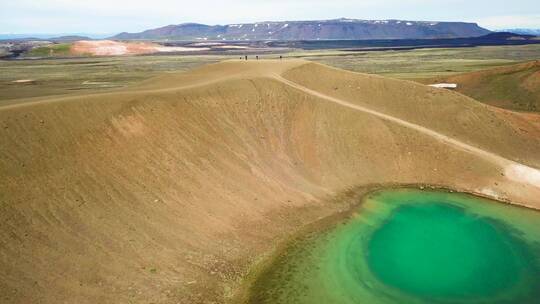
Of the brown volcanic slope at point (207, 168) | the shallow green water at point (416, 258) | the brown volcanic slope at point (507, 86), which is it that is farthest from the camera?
the brown volcanic slope at point (507, 86)

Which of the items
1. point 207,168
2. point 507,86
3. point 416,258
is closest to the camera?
point 416,258

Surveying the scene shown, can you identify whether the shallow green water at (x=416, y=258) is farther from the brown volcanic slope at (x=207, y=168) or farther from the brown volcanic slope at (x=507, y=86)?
the brown volcanic slope at (x=507, y=86)

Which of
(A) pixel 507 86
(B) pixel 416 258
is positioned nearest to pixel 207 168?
(B) pixel 416 258

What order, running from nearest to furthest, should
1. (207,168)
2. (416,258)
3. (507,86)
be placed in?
(416,258)
(207,168)
(507,86)

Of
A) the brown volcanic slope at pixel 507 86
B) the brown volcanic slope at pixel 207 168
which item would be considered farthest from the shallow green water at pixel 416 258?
the brown volcanic slope at pixel 507 86

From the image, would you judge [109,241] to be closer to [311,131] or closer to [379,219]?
[379,219]

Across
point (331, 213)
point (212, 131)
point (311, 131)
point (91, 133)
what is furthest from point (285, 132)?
point (91, 133)

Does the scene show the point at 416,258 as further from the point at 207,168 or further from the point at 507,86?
the point at 507,86
